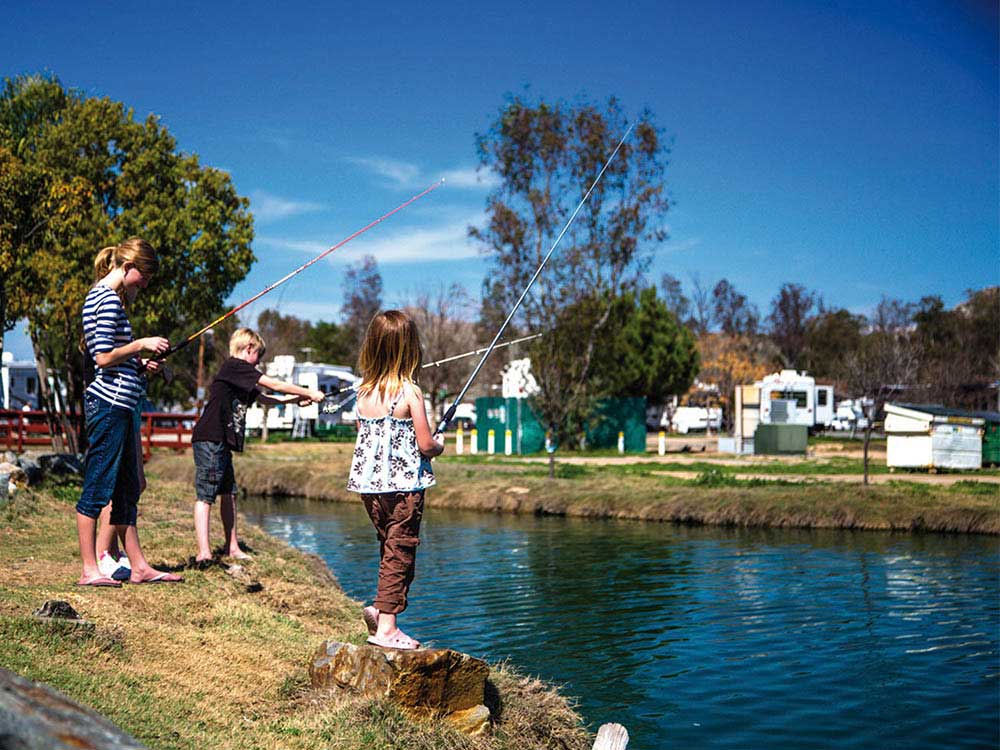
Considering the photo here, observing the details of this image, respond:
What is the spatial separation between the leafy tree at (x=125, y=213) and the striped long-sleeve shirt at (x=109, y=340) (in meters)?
12.9

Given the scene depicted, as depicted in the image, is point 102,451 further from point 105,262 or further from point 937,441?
point 937,441

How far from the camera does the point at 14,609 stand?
4836 mm

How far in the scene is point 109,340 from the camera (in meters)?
5.64

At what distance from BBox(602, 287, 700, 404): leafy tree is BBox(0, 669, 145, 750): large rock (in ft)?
139

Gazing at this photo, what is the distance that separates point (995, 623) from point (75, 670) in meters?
8.05

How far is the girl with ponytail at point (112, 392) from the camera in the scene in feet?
18.5

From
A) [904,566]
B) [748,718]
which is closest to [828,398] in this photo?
[904,566]

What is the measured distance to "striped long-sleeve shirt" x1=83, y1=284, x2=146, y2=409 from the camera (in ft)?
18.5

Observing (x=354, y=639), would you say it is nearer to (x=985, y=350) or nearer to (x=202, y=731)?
(x=202, y=731)

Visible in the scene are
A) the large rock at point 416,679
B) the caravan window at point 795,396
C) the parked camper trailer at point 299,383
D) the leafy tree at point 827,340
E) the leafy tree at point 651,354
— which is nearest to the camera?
the large rock at point 416,679

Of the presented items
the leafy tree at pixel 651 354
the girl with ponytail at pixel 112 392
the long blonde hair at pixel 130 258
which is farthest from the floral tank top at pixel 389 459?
the leafy tree at pixel 651 354

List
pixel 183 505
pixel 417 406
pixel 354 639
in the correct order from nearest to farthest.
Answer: pixel 417 406
pixel 354 639
pixel 183 505

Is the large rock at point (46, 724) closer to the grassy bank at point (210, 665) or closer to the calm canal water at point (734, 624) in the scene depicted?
the grassy bank at point (210, 665)

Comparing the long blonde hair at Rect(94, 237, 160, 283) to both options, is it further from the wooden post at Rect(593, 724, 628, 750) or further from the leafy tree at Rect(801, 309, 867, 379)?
the leafy tree at Rect(801, 309, 867, 379)
